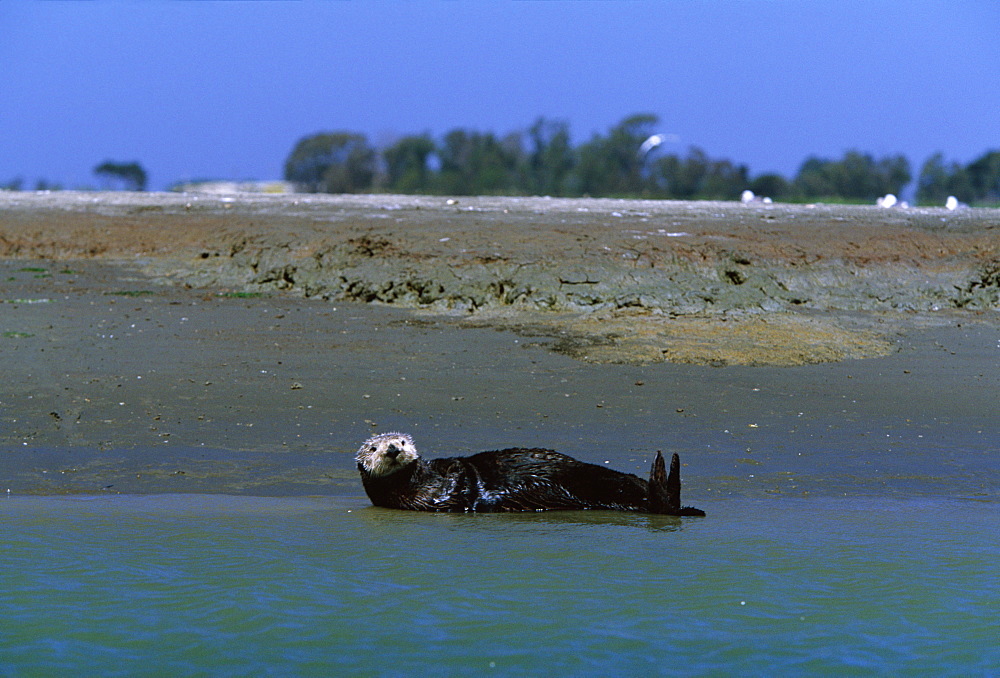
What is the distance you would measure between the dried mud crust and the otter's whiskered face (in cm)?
391

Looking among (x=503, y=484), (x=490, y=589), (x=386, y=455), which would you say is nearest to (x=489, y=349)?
Result: (x=503, y=484)

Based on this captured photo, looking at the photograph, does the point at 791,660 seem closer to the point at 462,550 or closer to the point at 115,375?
the point at 462,550

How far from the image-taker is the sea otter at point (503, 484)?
6.44 meters

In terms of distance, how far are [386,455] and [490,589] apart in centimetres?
111

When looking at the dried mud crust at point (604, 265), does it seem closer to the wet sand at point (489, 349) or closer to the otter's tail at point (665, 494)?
the wet sand at point (489, 349)

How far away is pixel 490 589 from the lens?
5688mm

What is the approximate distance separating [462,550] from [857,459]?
9.67 feet

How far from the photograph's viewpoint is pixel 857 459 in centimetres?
765

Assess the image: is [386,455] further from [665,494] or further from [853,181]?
[853,181]

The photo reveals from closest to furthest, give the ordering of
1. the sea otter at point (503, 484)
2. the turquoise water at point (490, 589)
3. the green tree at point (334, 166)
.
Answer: the turquoise water at point (490, 589)
the sea otter at point (503, 484)
the green tree at point (334, 166)

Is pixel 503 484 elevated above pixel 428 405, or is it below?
below

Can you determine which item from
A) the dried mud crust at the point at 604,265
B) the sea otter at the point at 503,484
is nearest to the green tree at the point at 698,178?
the dried mud crust at the point at 604,265

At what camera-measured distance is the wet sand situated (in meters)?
7.59

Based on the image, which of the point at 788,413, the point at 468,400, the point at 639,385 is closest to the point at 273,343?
the point at 468,400
